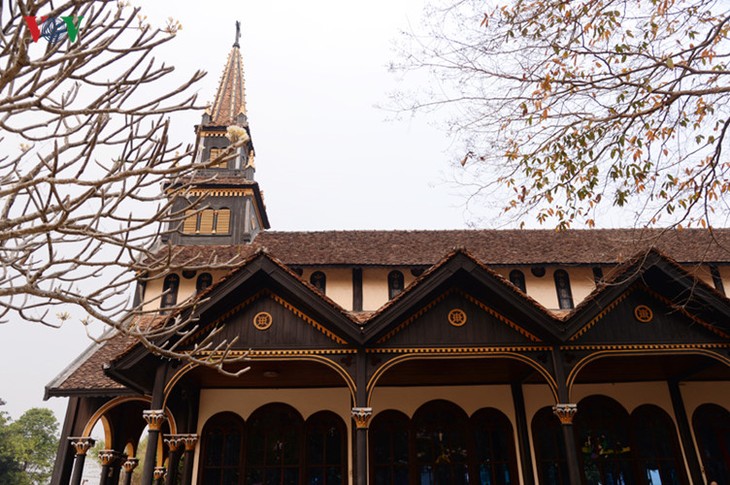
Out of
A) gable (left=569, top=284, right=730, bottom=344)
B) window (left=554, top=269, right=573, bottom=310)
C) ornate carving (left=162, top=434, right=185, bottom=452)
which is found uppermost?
window (left=554, top=269, right=573, bottom=310)

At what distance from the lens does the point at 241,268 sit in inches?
512

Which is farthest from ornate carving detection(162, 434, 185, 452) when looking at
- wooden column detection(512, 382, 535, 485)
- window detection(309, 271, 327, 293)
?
wooden column detection(512, 382, 535, 485)

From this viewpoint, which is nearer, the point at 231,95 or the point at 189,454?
the point at 189,454

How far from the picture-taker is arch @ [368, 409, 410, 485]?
1550cm

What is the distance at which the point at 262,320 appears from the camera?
13.3m

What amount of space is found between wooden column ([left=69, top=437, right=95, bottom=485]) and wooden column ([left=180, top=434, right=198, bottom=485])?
300 cm

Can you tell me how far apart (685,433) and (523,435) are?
472 cm

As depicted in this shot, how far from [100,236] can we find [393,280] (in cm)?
1367

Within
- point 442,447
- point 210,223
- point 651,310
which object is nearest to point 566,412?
point 651,310

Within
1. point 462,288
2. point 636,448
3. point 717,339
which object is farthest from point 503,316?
point 636,448

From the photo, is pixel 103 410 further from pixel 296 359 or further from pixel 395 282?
pixel 395 282

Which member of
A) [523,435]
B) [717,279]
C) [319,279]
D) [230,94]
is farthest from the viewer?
[230,94]

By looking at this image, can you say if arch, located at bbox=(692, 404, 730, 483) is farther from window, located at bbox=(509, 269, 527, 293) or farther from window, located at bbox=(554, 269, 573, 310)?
window, located at bbox=(509, 269, 527, 293)

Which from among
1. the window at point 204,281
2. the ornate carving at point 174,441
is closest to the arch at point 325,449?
the ornate carving at point 174,441
